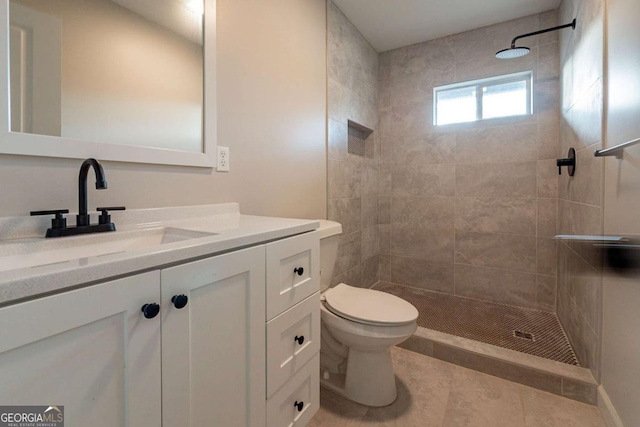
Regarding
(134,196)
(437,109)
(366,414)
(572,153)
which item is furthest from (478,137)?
(134,196)

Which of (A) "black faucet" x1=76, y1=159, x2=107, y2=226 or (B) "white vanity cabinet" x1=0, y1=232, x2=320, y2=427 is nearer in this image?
(B) "white vanity cabinet" x1=0, y1=232, x2=320, y2=427

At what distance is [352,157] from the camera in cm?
251

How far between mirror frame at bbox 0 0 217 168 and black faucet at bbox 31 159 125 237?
90mm

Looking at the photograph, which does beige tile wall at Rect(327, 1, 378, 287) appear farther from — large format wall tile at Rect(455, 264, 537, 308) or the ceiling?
large format wall tile at Rect(455, 264, 537, 308)

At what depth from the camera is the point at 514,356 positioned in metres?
1.66

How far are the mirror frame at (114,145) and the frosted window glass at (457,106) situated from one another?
7.12 ft

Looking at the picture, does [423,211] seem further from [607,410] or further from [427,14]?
[607,410]

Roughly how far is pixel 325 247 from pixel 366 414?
0.84 metres

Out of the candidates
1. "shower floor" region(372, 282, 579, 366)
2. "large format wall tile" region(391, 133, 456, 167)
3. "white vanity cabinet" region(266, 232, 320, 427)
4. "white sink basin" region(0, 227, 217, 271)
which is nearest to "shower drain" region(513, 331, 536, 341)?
"shower floor" region(372, 282, 579, 366)

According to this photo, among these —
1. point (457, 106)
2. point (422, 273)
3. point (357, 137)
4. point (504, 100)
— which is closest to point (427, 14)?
point (457, 106)

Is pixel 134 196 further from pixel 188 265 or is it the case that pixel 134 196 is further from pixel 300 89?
pixel 300 89

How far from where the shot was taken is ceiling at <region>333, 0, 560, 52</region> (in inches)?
85.1

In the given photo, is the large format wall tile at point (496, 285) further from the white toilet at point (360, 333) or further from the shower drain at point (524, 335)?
the white toilet at point (360, 333)

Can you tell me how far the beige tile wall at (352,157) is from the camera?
7.25 feet
